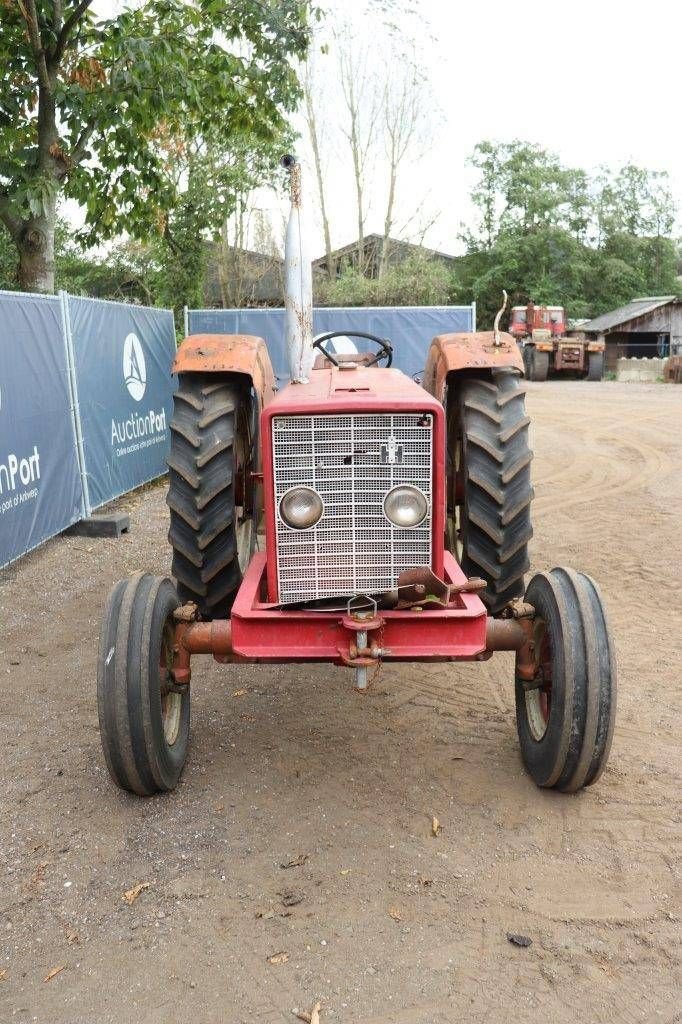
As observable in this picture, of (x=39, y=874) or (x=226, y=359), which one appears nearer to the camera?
(x=39, y=874)

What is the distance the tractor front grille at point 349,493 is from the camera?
3168mm

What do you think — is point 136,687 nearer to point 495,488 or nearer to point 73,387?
point 495,488

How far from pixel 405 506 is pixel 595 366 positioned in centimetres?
2459

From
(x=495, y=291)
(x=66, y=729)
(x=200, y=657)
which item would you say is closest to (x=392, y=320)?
(x=200, y=657)

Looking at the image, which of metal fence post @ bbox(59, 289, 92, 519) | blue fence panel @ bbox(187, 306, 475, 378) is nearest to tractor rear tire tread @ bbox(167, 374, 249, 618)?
metal fence post @ bbox(59, 289, 92, 519)

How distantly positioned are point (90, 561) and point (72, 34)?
5691 mm

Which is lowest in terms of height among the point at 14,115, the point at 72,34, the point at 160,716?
the point at 160,716

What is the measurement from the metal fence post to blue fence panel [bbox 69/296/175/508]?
0.08 meters

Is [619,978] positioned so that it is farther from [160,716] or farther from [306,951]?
[160,716]

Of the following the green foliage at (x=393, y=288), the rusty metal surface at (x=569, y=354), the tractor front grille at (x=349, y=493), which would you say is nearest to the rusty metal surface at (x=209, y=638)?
the tractor front grille at (x=349, y=493)

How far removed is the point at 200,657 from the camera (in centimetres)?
486

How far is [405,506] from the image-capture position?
3.20 meters

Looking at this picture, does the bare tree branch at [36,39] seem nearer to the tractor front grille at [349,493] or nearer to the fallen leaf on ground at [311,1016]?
the tractor front grille at [349,493]

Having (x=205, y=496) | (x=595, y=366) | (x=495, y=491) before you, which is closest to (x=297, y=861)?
(x=205, y=496)
